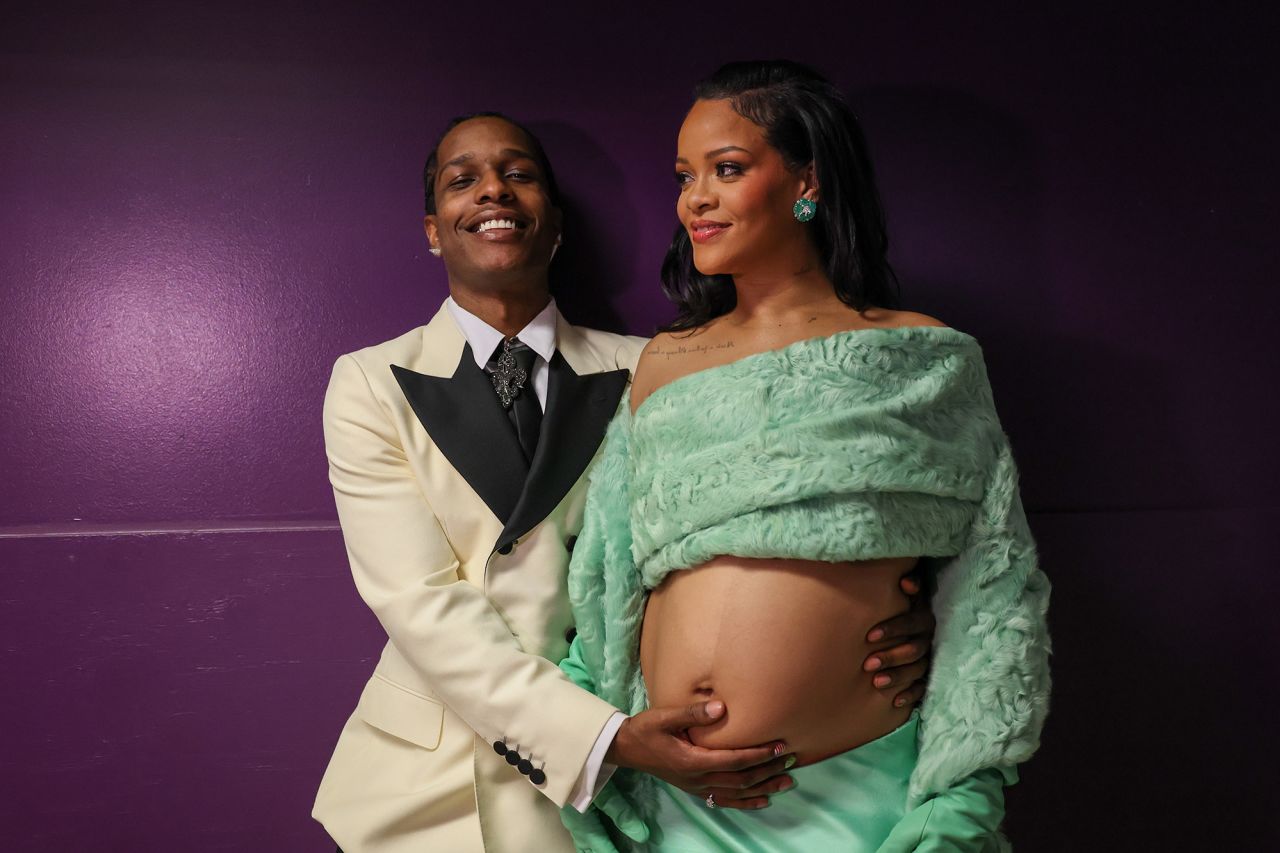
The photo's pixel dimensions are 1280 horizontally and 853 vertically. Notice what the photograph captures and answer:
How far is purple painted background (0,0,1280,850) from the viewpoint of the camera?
2133 mm

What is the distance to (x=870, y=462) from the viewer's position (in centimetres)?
151

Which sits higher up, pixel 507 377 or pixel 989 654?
pixel 507 377

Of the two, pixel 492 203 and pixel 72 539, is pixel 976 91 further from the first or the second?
pixel 72 539

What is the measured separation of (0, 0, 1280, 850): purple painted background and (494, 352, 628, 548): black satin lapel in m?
0.35

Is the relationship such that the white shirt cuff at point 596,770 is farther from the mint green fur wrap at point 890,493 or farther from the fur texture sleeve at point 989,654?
the fur texture sleeve at point 989,654

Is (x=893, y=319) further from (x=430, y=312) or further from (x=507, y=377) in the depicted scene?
(x=430, y=312)

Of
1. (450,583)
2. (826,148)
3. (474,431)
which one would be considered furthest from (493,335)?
(826,148)

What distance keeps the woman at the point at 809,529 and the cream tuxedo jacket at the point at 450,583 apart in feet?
0.41

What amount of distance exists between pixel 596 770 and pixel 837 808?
14.2 inches

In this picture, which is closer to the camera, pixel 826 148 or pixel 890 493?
pixel 890 493

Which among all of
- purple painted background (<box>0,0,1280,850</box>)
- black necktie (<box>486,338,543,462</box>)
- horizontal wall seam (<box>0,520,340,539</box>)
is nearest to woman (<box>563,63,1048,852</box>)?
black necktie (<box>486,338,543,462</box>)

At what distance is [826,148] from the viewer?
66.3 inches

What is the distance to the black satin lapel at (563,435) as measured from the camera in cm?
180

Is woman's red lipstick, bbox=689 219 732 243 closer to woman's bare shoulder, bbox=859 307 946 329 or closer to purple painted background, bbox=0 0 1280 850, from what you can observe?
woman's bare shoulder, bbox=859 307 946 329
